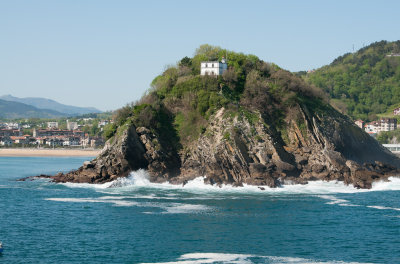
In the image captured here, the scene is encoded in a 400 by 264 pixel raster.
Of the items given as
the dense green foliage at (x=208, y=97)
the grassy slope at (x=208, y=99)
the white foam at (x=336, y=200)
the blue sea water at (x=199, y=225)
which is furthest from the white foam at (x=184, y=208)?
the dense green foliage at (x=208, y=97)

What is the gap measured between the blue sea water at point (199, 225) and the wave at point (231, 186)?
1.47 ft

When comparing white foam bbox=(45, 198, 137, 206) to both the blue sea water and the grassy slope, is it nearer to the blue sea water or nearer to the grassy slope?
the blue sea water

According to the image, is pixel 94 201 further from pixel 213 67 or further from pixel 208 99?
pixel 213 67

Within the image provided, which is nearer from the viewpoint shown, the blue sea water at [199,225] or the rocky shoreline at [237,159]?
the blue sea water at [199,225]

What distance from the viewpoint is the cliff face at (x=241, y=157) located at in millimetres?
90188

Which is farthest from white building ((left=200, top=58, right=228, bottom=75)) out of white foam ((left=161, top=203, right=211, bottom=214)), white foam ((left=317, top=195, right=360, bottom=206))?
white foam ((left=161, top=203, right=211, bottom=214))

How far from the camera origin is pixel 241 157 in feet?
299

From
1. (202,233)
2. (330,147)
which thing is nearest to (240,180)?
(330,147)

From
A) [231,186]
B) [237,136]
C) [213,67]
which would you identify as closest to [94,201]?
[231,186]

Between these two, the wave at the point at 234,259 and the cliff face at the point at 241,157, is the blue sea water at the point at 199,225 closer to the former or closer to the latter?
the wave at the point at 234,259

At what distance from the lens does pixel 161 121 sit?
341ft

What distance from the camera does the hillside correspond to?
9181 cm

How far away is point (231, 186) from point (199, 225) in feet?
103

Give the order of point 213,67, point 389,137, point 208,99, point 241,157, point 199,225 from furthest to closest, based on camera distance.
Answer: point 389,137, point 213,67, point 208,99, point 241,157, point 199,225
